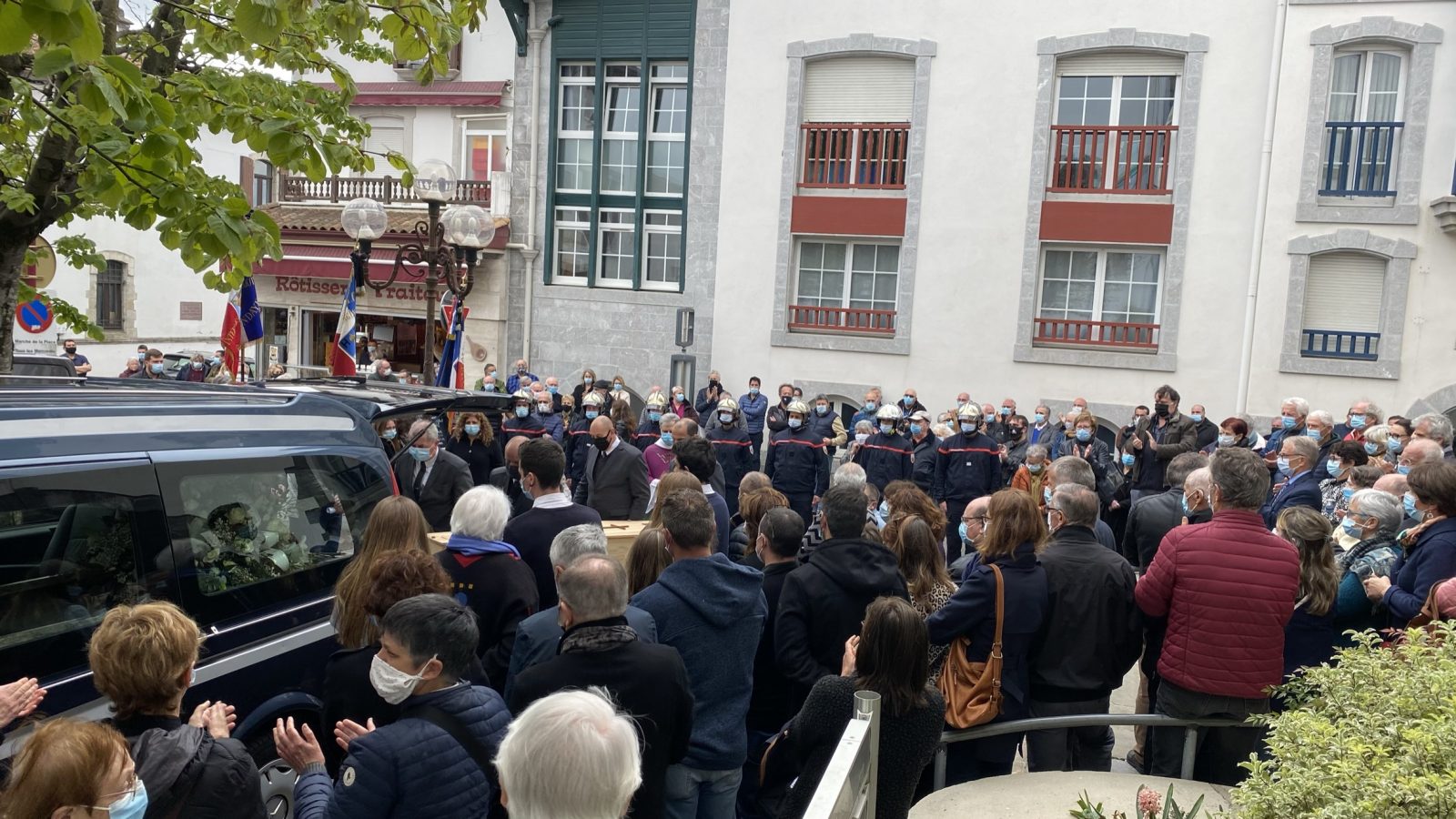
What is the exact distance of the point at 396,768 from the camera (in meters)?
2.87

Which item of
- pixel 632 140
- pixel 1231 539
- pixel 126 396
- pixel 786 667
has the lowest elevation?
pixel 786 667

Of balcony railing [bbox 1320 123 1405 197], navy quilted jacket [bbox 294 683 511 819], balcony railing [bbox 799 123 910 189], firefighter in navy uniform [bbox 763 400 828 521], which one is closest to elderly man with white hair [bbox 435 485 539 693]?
navy quilted jacket [bbox 294 683 511 819]

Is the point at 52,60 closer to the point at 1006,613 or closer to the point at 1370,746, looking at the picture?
the point at 1006,613

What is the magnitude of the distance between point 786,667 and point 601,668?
1.44 metres

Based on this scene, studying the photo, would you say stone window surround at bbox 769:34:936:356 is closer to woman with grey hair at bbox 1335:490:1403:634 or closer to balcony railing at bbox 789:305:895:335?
balcony railing at bbox 789:305:895:335

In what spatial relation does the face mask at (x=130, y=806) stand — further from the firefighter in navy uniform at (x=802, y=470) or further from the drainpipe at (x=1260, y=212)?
the drainpipe at (x=1260, y=212)

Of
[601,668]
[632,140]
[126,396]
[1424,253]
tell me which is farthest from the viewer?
[632,140]

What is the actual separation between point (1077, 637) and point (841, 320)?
548 inches

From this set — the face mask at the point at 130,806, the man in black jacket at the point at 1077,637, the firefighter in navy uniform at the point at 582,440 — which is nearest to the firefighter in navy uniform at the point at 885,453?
the firefighter in navy uniform at the point at 582,440

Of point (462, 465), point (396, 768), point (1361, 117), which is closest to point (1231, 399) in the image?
point (1361, 117)

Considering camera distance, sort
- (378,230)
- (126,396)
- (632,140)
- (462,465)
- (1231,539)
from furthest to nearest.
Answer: (632,140)
(378,230)
(462,465)
(1231,539)
(126,396)

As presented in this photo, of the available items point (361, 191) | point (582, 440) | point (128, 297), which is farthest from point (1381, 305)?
point (128, 297)

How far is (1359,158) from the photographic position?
1582 centimetres

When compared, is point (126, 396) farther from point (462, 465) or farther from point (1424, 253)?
point (1424, 253)
